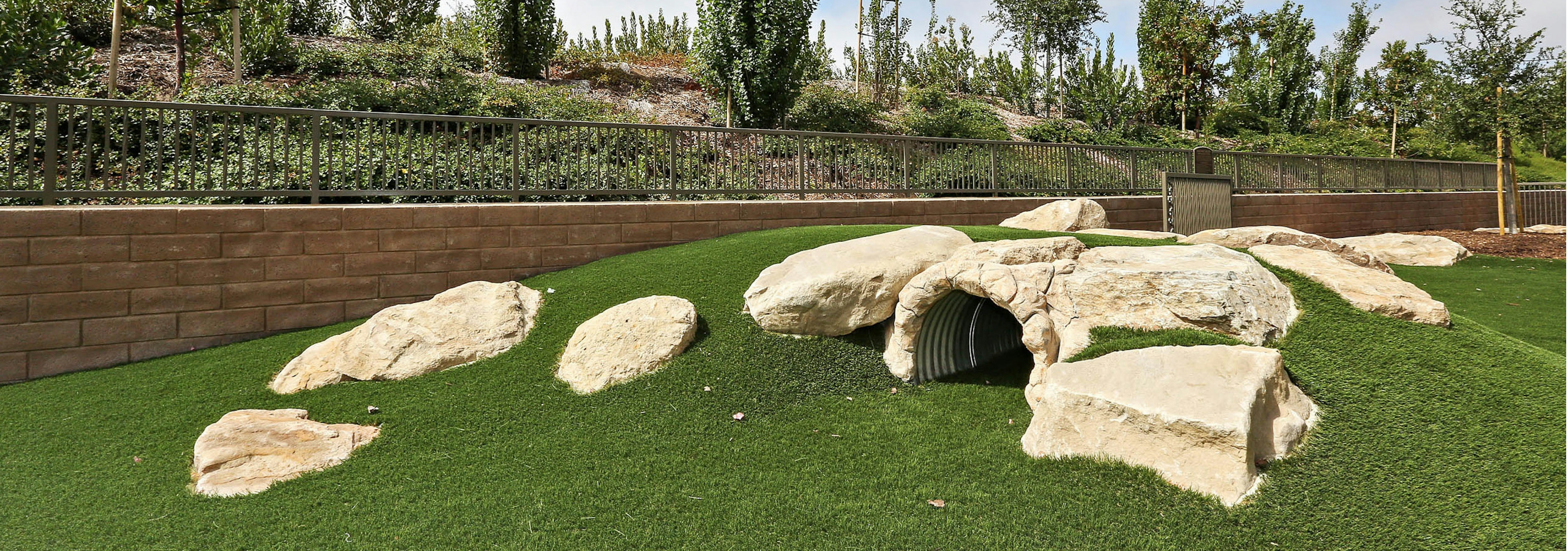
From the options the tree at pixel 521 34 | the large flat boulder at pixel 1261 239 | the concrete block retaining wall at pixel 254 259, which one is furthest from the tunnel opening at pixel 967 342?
the tree at pixel 521 34

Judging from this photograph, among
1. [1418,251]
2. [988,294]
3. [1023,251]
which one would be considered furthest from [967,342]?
[1418,251]

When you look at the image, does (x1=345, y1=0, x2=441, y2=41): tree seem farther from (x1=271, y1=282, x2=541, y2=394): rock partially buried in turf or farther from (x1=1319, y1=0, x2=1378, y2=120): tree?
(x1=1319, y1=0, x2=1378, y2=120): tree

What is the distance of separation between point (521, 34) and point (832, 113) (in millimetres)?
8460

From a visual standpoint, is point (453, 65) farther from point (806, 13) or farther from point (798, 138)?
point (798, 138)

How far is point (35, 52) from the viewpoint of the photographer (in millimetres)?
12062

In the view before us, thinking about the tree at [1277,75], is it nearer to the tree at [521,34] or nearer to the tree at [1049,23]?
the tree at [1049,23]

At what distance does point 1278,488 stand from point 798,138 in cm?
675

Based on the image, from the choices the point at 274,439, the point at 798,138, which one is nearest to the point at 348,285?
the point at 274,439

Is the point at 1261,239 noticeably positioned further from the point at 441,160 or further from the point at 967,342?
the point at 441,160

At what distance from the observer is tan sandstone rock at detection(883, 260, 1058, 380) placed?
4434mm

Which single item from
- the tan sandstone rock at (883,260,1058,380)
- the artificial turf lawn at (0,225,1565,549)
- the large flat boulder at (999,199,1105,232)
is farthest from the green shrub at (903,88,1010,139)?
the artificial turf lawn at (0,225,1565,549)

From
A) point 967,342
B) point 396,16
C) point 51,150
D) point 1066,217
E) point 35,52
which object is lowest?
point 967,342

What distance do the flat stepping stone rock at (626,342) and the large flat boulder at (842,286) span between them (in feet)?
2.00

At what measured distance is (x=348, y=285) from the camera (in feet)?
21.4
